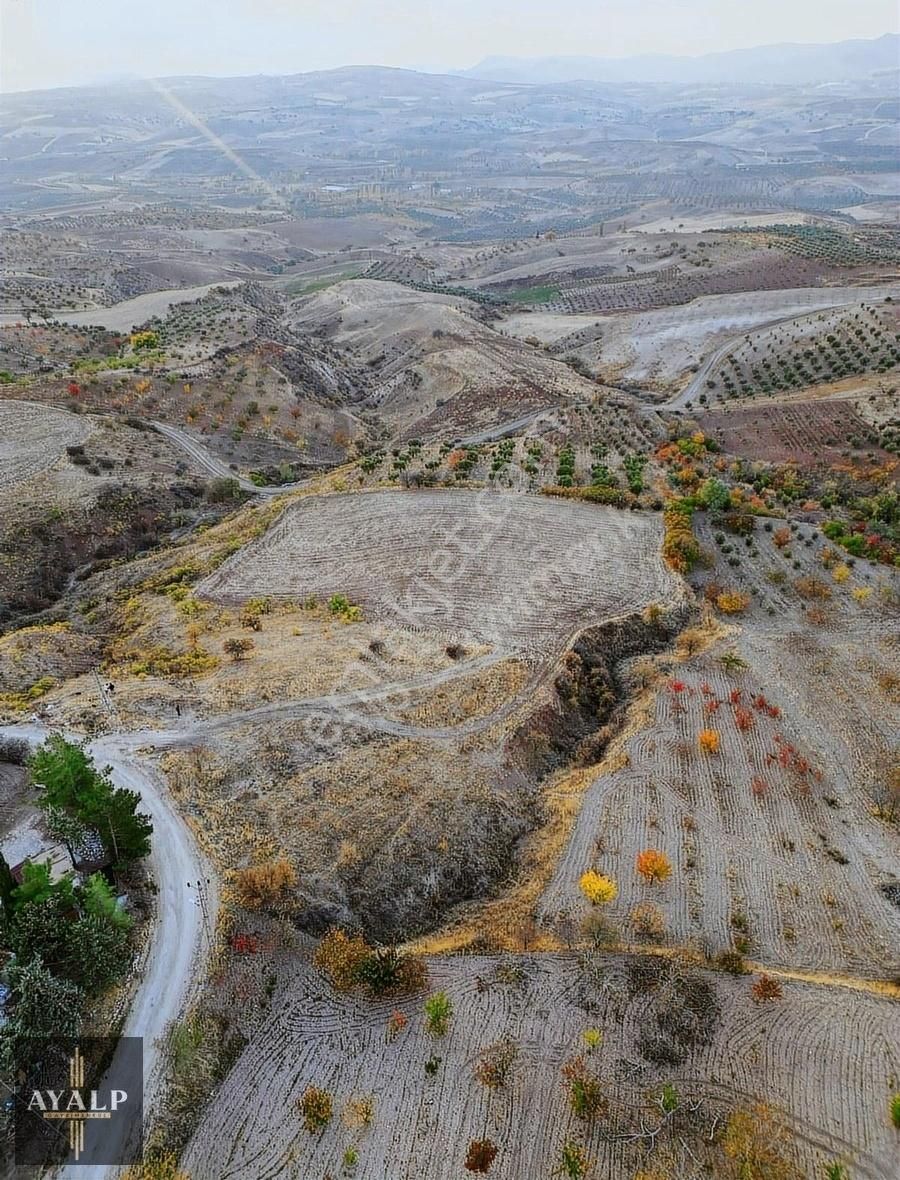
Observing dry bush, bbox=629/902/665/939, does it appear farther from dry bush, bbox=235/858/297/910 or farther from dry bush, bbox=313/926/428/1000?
dry bush, bbox=235/858/297/910

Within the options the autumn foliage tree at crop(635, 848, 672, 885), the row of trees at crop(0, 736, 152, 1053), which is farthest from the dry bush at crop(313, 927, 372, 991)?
the autumn foliage tree at crop(635, 848, 672, 885)

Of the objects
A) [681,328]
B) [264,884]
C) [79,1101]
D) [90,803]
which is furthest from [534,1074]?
[681,328]

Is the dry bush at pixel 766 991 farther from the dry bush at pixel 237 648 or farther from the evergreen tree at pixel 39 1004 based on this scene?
the dry bush at pixel 237 648

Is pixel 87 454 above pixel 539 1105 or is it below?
above

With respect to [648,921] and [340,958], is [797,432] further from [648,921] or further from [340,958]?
[340,958]

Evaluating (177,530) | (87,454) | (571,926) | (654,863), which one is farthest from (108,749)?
(87,454)

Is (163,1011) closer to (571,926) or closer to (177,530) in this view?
(571,926)
